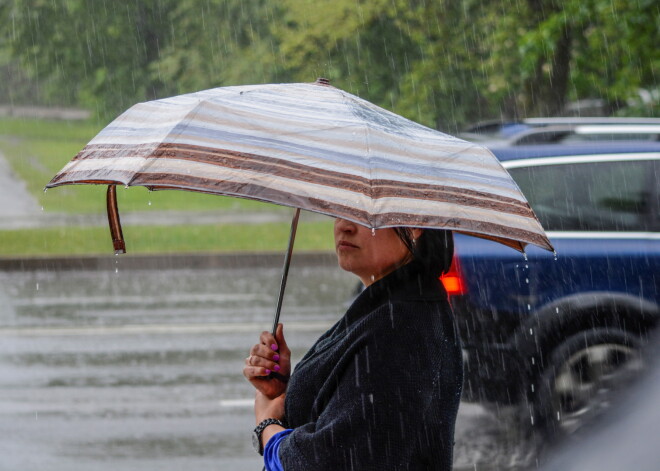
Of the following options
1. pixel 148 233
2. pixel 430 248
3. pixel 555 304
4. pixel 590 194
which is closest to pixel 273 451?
pixel 430 248

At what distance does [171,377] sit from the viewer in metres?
8.01

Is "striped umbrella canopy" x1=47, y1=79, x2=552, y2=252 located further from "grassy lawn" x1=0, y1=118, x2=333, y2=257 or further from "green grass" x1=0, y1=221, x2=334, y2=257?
"green grass" x1=0, y1=221, x2=334, y2=257

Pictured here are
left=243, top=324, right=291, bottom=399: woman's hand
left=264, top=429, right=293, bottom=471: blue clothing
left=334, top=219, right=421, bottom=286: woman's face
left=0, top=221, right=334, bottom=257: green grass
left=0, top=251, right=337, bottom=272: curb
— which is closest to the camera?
left=264, top=429, right=293, bottom=471: blue clothing

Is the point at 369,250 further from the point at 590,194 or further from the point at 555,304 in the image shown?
the point at 590,194

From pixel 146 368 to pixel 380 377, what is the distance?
6315mm

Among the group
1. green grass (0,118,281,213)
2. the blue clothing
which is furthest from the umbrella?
green grass (0,118,281,213)

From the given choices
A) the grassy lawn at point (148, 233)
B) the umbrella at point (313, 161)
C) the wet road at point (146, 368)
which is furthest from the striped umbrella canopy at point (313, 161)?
the grassy lawn at point (148, 233)

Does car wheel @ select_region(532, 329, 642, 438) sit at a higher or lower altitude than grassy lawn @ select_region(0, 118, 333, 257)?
lower

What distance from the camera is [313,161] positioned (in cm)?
236

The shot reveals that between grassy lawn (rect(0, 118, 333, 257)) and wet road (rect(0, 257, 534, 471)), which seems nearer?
wet road (rect(0, 257, 534, 471))

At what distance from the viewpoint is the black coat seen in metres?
2.26

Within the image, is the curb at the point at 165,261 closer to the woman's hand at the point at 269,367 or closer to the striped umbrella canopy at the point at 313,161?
the woman's hand at the point at 269,367

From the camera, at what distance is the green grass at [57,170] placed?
68.6ft

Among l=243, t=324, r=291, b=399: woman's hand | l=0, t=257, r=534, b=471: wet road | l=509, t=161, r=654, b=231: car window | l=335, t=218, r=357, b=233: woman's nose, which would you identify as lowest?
l=0, t=257, r=534, b=471: wet road
